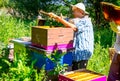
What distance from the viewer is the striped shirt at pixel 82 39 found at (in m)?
5.20

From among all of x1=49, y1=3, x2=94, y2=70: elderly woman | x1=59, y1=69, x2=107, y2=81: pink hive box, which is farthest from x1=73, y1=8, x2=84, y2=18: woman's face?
x1=59, y1=69, x2=107, y2=81: pink hive box

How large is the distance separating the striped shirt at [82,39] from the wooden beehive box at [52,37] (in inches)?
5.1

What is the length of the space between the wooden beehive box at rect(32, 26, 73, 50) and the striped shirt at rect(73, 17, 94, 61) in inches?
5.1

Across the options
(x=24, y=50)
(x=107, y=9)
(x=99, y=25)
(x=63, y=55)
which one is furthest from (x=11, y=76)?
(x=99, y=25)

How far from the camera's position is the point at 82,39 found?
525cm

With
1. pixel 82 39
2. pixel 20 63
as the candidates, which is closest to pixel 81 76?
pixel 82 39

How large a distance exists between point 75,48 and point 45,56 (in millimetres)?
689

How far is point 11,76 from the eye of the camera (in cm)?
512

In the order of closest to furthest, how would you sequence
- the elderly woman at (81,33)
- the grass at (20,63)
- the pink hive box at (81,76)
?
the pink hive box at (81,76) < the grass at (20,63) < the elderly woman at (81,33)

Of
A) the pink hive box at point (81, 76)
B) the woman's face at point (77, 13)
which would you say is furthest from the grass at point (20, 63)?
the woman's face at point (77, 13)

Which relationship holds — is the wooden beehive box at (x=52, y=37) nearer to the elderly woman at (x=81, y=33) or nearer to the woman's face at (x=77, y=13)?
the elderly woman at (x=81, y=33)

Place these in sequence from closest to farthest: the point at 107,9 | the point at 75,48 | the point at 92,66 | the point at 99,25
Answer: the point at 107,9, the point at 75,48, the point at 92,66, the point at 99,25

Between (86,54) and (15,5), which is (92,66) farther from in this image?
(15,5)

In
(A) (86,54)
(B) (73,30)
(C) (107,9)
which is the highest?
(C) (107,9)
